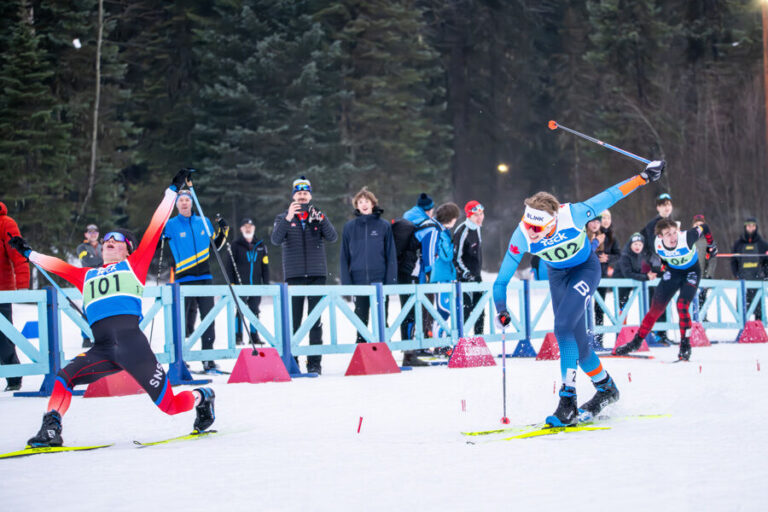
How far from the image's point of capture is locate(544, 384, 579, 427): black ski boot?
6.33 meters

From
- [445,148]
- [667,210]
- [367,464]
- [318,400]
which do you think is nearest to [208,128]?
[445,148]

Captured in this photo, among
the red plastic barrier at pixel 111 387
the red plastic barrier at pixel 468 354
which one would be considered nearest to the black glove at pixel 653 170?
the red plastic barrier at pixel 468 354

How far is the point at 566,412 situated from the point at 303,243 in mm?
5670

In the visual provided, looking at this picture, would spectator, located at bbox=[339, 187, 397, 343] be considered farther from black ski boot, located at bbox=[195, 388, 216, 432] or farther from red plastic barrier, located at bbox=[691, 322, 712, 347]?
red plastic barrier, located at bbox=[691, 322, 712, 347]

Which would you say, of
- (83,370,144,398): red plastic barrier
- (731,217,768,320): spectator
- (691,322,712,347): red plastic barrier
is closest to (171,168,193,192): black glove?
(83,370,144,398): red plastic barrier

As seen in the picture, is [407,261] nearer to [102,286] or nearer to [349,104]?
[102,286]

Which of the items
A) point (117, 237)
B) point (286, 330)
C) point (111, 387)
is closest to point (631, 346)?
point (286, 330)

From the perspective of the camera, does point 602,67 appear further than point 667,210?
Yes

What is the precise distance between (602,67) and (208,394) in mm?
41199

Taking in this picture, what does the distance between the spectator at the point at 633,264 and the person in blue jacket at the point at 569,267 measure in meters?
9.45

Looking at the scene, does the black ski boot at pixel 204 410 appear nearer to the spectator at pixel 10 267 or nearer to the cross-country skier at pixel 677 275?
the spectator at pixel 10 267

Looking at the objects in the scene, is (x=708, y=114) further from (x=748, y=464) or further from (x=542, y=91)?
(x=748, y=464)

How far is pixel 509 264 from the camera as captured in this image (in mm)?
7051

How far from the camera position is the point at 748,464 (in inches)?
189
